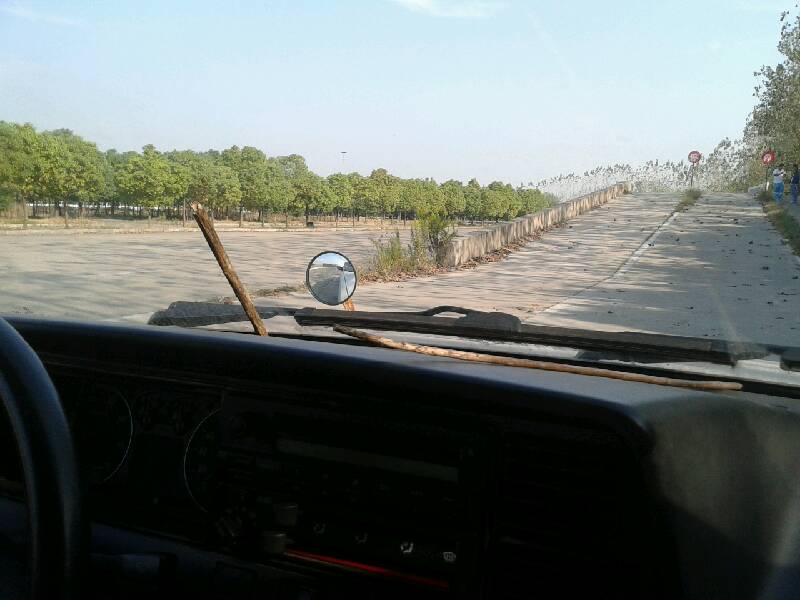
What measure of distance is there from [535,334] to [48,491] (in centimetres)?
182

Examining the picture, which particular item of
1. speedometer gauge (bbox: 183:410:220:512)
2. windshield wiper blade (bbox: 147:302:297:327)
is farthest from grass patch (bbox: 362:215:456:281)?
speedometer gauge (bbox: 183:410:220:512)

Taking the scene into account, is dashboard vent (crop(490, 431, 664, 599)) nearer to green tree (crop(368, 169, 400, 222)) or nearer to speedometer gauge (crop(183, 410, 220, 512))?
speedometer gauge (crop(183, 410, 220, 512))

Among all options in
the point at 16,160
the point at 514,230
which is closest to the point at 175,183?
the point at 16,160

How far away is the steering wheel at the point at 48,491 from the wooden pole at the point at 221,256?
37.0 inches

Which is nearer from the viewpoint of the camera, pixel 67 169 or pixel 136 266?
pixel 67 169

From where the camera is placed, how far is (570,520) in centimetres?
157

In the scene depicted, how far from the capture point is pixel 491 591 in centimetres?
164

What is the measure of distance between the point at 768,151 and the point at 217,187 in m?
4.47

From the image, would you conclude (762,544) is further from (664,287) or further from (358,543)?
(664,287)

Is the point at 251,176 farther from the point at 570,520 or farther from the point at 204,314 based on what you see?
the point at 570,520

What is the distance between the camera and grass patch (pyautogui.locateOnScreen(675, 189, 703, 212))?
125ft

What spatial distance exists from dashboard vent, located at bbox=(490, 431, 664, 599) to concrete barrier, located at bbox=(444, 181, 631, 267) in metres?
10.7

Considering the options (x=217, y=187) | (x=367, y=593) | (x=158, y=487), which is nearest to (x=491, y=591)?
(x=367, y=593)

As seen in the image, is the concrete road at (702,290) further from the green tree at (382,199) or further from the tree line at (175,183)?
the tree line at (175,183)
